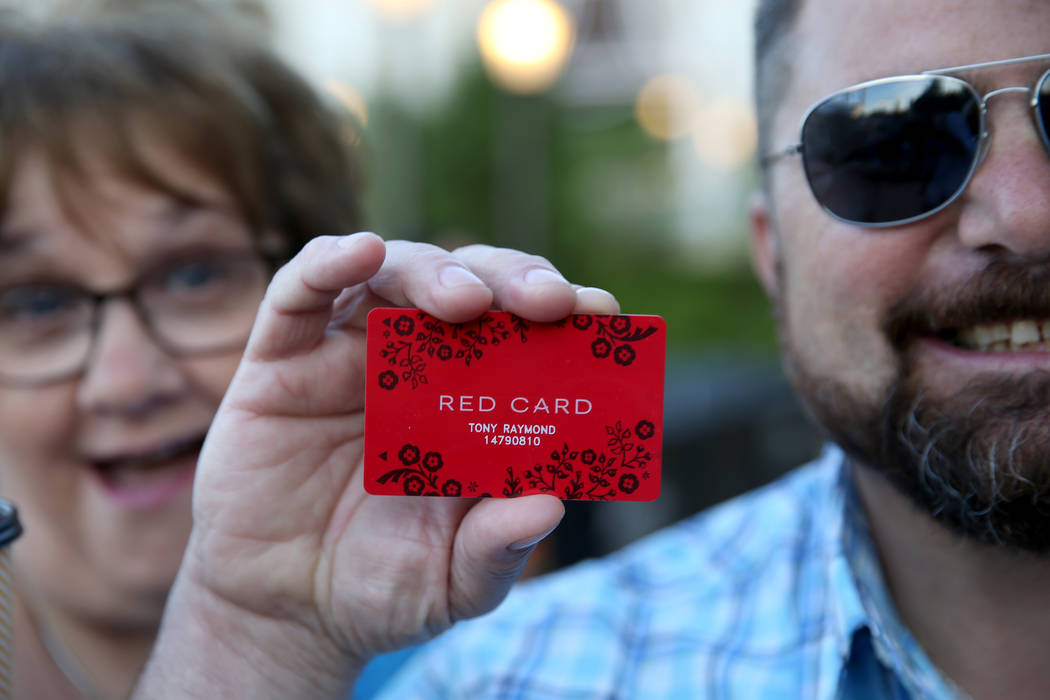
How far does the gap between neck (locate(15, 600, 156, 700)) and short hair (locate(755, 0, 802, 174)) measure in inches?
82.9

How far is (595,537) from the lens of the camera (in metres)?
5.22

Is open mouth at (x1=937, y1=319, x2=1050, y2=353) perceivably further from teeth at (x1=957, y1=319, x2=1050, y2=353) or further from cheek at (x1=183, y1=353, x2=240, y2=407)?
cheek at (x1=183, y1=353, x2=240, y2=407)

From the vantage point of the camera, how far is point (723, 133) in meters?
19.5

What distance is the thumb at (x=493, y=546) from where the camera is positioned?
1.25m

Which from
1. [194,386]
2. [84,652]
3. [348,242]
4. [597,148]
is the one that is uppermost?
[597,148]

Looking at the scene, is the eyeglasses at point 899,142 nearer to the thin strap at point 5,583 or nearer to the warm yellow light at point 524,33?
the thin strap at point 5,583

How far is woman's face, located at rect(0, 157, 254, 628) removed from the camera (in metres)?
1.96

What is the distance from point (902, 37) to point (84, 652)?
2481 millimetres

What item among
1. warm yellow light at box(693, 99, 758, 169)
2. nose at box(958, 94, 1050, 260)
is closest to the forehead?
nose at box(958, 94, 1050, 260)

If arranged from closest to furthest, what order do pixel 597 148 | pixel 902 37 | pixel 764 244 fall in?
pixel 902 37, pixel 764 244, pixel 597 148

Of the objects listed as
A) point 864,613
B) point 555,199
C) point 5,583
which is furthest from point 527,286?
point 555,199

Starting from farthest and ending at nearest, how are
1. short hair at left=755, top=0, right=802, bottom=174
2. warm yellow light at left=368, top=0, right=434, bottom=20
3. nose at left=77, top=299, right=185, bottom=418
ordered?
warm yellow light at left=368, top=0, right=434, bottom=20, nose at left=77, top=299, right=185, bottom=418, short hair at left=755, top=0, right=802, bottom=174

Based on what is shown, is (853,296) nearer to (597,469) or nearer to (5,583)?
(597,469)

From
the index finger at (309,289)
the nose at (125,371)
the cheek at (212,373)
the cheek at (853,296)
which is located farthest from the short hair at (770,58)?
the nose at (125,371)
